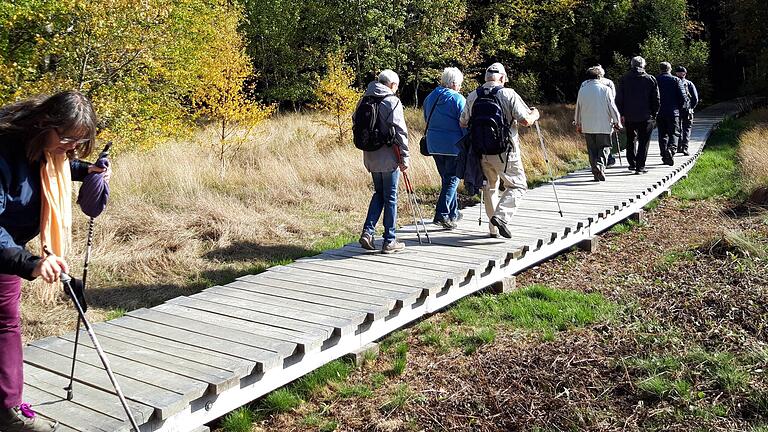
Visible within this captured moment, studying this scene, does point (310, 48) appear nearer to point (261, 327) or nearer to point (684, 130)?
point (684, 130)

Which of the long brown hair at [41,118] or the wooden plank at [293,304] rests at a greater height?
the long brown hair at [41,118]

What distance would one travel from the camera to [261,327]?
17.1 feet

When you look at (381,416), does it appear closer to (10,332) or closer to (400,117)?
(10,332)

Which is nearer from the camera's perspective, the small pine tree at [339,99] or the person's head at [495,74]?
the person's head at [495,74]

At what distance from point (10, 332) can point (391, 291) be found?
3149 millimetres

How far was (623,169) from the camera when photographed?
547 inches

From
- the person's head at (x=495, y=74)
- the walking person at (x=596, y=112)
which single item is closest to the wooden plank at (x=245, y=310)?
the person's head at (x=495, y=74)

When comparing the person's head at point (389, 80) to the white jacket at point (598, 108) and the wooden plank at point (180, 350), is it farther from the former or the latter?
the white jacket at point (598, 108)

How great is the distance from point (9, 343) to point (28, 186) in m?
0.81

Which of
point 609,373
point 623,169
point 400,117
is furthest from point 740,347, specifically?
point 623,169

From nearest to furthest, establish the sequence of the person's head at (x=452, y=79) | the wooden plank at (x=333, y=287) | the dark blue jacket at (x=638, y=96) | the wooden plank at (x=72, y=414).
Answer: the wooden plank at (x=72, y=414) < the wooden plank at (x=333, y=287) < the person's head at (x=452, y=79) < the dark blue jacket at (x=638, y=96)

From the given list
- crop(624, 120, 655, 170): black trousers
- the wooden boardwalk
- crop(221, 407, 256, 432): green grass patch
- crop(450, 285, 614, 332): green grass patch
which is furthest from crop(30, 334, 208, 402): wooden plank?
crop(624, 120, 655, 170): black trousers

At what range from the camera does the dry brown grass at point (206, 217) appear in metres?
7.27

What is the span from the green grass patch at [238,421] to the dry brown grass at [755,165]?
9.12 metres
